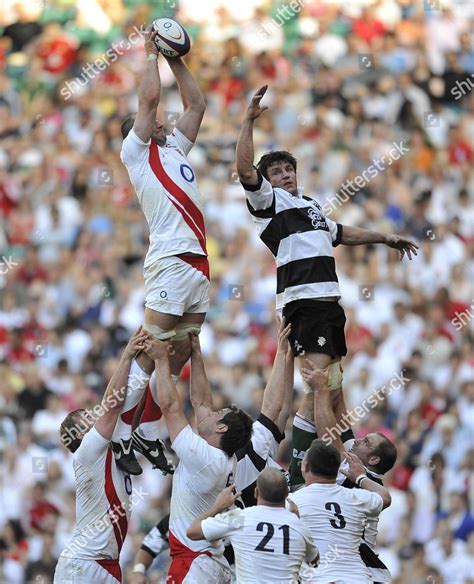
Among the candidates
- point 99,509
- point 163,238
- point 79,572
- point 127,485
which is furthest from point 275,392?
point 79,572

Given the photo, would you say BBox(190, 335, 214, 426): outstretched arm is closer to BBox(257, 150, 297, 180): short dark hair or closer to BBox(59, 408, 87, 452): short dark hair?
BBox(59, 408, 87, 452): short dark hair

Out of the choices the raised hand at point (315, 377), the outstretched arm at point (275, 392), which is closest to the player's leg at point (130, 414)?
the outstretched arm at point (275, 392)

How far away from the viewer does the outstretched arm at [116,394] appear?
380 inches

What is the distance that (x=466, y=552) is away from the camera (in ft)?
49.6

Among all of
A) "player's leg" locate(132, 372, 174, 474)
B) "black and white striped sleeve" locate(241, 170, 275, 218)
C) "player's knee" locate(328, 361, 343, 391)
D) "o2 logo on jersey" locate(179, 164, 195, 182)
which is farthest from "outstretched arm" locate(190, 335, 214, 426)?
"o2 logo on jersey" locate(179, 164, 195, 182)

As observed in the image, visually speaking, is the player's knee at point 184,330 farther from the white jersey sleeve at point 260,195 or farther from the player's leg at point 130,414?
the white jersey sleeve at point 260,195

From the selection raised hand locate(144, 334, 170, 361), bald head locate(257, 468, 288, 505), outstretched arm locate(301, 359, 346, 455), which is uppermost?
bald head locate(257, 468, 288, 505)

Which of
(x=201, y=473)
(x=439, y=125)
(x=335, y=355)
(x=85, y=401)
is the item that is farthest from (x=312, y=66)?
(x=201, y=473)

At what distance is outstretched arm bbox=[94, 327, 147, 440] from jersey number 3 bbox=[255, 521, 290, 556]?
162 cm

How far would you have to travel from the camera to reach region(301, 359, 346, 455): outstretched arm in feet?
33.1

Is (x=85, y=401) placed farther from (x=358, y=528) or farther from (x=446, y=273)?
(x=358, y=528)

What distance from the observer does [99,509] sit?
32.4 feet

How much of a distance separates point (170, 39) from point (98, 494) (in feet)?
11.1

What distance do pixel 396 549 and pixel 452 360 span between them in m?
2.82
